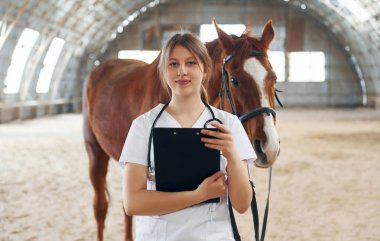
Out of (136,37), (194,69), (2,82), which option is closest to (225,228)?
(194,69)

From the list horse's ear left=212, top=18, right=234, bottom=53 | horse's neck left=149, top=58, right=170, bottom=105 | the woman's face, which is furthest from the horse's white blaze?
the woman's face

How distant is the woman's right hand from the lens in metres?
1.58

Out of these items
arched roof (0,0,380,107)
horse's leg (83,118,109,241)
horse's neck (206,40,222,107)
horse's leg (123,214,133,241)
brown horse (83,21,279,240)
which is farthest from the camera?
arched roof (0,0,380,107)

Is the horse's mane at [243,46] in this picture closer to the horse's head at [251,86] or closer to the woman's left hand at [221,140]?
the horse's head at [251,86]

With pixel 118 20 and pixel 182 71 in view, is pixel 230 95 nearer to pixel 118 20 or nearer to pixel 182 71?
pixel 182 71

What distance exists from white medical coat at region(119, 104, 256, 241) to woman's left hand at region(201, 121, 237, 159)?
0.10m

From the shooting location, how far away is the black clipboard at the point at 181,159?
157cm

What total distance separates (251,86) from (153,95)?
791 mm

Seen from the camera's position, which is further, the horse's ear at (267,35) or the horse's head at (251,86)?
the horse's ear at (267,35)

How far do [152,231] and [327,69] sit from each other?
2626cm

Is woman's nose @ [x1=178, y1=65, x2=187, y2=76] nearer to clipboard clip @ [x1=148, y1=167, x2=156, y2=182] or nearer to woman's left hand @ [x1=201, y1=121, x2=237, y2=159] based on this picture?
woman's left hand @ [x1=201, y1=121, x2=237, y2=159]

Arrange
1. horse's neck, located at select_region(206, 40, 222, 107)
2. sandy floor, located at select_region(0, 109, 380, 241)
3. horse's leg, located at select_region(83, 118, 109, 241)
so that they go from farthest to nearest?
sandy floor, located at select_region(0, 109, 380, 241) < horse's leg, located at select_region(83, 118, 109, 241) < horse's neck, located at select_region(206, 40, 222, 107)

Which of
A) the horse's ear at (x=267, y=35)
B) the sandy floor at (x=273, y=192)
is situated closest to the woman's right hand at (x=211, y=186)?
the horse's ear at (x=267, y=35)

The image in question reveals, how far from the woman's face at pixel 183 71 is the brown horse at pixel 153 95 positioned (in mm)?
937
